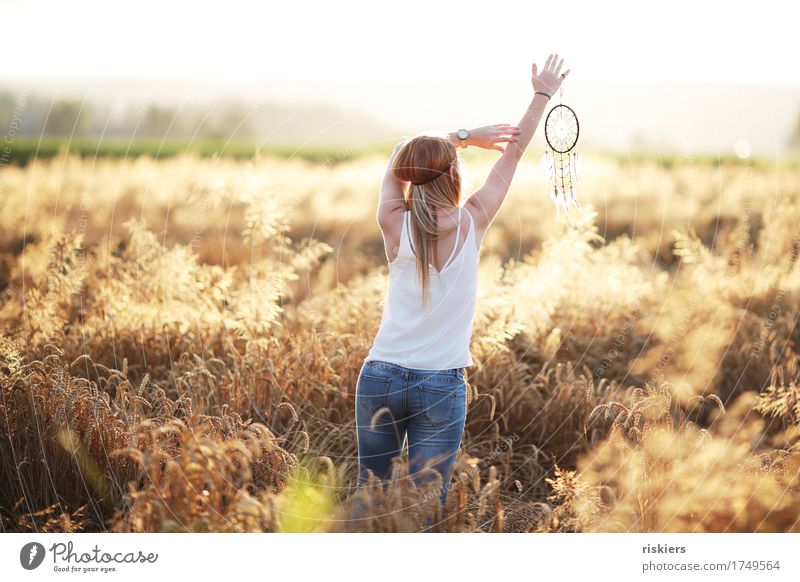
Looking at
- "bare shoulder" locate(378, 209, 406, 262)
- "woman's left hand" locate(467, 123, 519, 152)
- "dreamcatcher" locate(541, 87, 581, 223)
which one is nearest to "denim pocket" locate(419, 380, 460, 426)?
"bare shoulder" locate(378, 209, 406, 262)

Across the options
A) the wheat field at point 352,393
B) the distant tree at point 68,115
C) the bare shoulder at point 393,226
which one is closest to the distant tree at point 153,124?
the distant tree at point 68,115

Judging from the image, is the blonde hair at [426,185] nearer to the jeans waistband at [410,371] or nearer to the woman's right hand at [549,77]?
the jeans waistband at [410,371]

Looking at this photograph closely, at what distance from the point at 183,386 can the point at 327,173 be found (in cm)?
592

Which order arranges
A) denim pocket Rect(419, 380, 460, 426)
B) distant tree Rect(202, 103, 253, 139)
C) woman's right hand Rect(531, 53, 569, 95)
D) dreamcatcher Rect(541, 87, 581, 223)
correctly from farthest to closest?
1. distant tree Rect(202, 103, 253, 139)
2. dreamcatcher Rect(541, 87, 581, 223)
3. woman's right hand Rect(531, 53, 569, 95)
4. denim pocket Rect(419, 380, 460, 426)

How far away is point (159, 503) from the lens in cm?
261

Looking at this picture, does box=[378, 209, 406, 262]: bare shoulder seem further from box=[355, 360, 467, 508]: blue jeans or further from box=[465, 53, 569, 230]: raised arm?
box=[355, 360, 467, 508]: blue jeans

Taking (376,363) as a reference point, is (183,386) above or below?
below

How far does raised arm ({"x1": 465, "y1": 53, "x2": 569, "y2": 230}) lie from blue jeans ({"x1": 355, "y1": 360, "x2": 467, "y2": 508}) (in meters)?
0.53

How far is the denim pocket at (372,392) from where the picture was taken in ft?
8.25

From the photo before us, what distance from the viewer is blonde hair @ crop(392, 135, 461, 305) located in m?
2.51

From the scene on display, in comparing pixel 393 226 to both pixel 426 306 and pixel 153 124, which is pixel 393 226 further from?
pixel 153 124

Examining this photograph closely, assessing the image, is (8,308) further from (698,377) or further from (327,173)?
(327,173)

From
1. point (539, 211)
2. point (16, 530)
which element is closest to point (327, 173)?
point (539, 211)

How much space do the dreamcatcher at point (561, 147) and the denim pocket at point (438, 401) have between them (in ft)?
3.25
